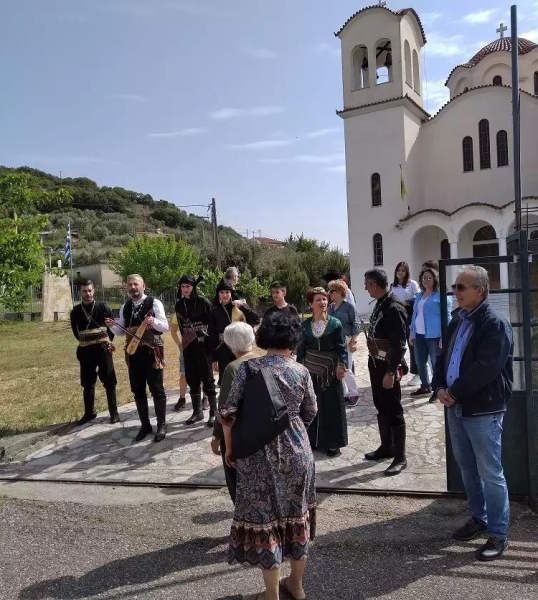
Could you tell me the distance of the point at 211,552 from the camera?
405 cm

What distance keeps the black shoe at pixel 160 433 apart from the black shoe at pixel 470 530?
3.92m

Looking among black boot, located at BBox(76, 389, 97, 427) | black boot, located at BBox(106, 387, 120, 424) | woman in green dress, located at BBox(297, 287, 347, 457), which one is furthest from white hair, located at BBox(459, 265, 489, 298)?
black boot, located at BBox(76, 389, 97, 427)

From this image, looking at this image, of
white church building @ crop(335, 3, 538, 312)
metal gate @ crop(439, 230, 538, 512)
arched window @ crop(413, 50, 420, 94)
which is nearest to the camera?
metal gate @ crop(439, 230, 538, 512)

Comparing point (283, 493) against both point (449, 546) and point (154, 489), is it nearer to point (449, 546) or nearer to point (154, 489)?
point (449, 546)

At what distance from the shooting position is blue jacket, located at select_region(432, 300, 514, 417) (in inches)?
144

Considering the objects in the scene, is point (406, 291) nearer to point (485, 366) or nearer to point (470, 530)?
point (470, 530)

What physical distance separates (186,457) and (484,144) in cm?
2495

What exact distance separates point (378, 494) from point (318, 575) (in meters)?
1.54

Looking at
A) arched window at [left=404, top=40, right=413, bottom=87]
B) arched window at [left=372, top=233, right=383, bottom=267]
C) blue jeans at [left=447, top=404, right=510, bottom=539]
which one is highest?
arched window at [left=404, top=40, right=413, bottom=87]

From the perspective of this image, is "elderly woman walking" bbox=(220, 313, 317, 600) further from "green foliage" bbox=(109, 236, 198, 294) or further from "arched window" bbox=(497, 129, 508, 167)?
"green foliage" bbox=(109, 236, 198, 294)

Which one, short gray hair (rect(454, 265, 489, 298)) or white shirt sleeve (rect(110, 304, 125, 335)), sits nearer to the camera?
short gray hair (rect(454, 265, 489, 298))

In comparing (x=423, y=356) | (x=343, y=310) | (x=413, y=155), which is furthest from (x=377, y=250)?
(x=343, y=310)

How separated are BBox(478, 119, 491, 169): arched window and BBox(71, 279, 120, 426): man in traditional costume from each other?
23309 mm

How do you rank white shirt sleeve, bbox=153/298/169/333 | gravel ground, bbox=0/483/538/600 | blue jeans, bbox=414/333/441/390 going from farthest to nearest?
blue jeans, bbox=414/333/441/390
white shirt sleeve, bbox=153/298/169/333
gravel ground, bbox=0/483/538/600
